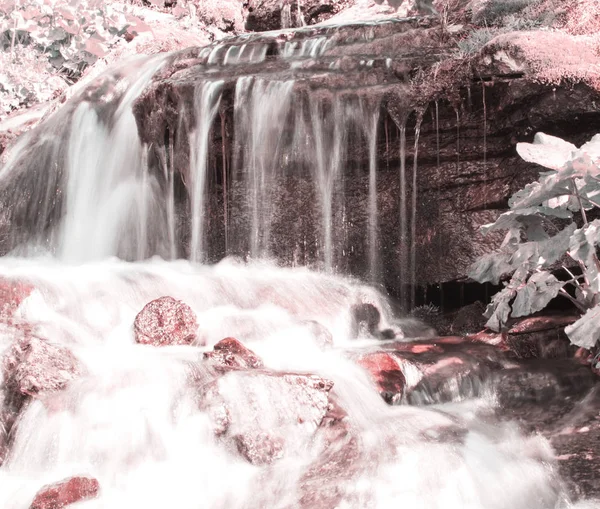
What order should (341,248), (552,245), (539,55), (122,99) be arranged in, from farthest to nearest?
(122,99), (341,248), (539,55), (552,245)

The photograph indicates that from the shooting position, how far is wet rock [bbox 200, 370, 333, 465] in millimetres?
4363

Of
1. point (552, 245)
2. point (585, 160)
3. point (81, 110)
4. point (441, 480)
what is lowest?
point (441, 480)

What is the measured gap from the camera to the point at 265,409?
14.8 feet

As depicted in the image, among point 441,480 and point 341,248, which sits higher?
point 341,248

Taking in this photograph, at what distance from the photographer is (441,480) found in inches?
157

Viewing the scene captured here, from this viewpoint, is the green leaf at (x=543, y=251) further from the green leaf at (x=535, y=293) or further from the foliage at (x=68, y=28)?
the foliage at (x=68, y=28)

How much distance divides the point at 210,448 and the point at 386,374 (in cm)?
150

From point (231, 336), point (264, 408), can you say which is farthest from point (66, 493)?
point (231, 336)

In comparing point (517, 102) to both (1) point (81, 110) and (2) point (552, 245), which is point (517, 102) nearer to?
(2) point (552, 245)

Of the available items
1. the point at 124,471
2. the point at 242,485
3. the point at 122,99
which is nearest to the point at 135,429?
the point at 124,471

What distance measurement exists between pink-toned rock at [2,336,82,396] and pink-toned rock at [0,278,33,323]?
1.00m

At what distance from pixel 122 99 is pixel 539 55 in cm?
564

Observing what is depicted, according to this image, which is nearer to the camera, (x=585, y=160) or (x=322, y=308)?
(x=585, y=160)

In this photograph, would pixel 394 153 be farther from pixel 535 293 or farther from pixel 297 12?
pixel 297 12
